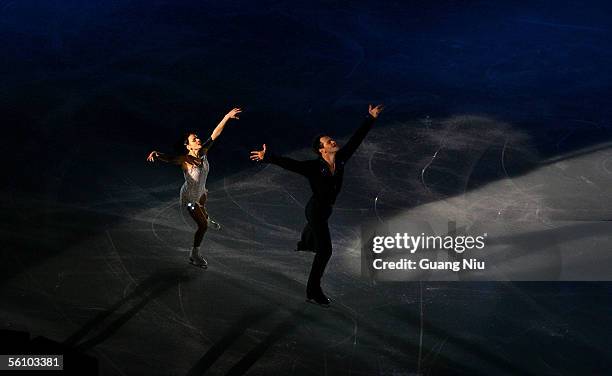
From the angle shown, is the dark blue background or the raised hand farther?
the dark blue background

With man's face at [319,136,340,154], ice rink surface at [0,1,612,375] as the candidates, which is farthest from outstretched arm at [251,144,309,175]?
ice rink surface at [0,1,612,375]

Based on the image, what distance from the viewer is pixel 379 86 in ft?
20.8

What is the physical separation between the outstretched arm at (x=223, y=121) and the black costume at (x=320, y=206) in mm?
853

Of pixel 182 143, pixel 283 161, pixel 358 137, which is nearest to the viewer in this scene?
pixel 283 161

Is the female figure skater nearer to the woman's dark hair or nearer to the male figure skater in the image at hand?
the woman's dark hair

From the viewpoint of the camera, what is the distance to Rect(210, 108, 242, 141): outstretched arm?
6.07 metres

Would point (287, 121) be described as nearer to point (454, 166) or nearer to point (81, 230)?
point (454, 166)

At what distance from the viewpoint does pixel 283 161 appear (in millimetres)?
5340

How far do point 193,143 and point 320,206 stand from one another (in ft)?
3.57

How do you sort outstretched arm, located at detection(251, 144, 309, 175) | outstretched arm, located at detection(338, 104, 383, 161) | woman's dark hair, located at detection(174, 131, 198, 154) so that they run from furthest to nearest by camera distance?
woman's dark hair, located at detection(174, 131, 198, 154)
outstretched arm, located at detection(338, 104, 383, 161)
outstretched arm, located at detection(251, 144, 309, 175)

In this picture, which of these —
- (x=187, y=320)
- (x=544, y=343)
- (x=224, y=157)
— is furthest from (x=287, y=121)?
(x=544, y=343)

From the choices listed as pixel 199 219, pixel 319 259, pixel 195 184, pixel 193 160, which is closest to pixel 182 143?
pixel 193 160

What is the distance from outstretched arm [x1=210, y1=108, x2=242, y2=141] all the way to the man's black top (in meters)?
0.81

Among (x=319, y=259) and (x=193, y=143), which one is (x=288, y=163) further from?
(x=193, y=143)
